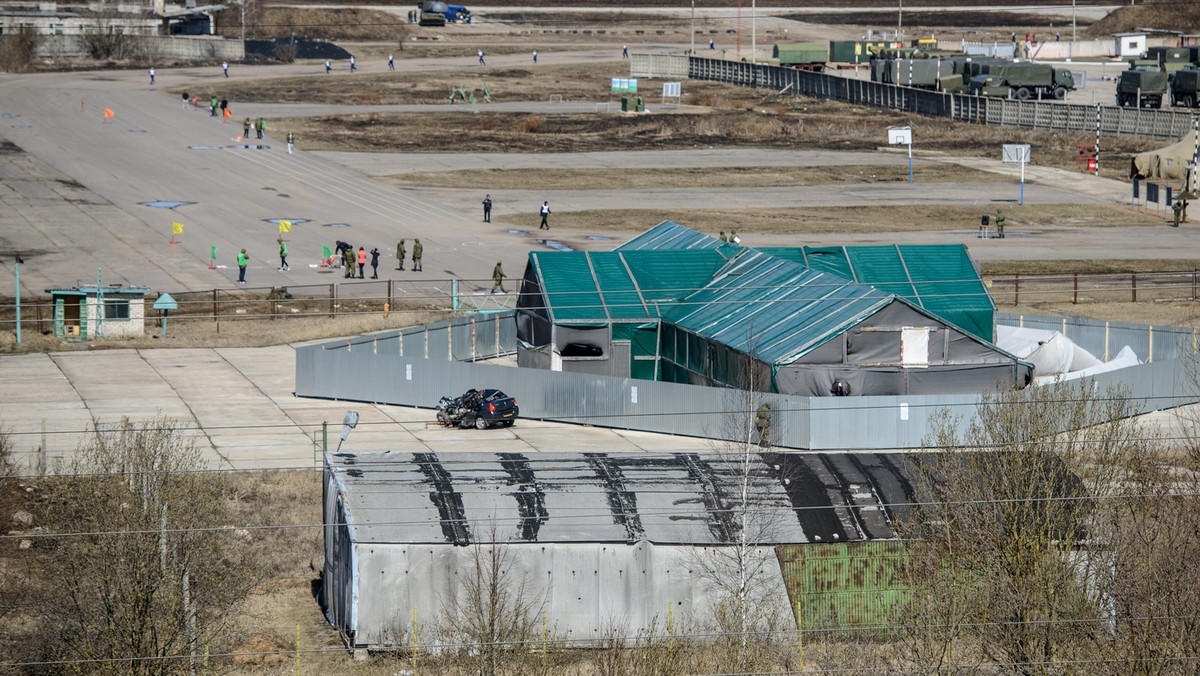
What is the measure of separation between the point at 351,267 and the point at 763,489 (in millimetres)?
42499

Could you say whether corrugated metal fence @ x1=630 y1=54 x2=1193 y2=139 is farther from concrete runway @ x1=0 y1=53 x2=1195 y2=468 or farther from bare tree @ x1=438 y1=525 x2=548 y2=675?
bare tree @ x1=438 y1=525 x2=548 y2=675

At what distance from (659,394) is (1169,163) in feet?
190

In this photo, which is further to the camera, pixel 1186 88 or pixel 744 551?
pixel 1186 88

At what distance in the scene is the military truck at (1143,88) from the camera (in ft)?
409

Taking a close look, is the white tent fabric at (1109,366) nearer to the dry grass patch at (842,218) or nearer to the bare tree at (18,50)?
the dry grass patch at (842,218)

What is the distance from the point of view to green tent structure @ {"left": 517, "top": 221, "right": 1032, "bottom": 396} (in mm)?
50844

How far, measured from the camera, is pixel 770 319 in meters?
53.7

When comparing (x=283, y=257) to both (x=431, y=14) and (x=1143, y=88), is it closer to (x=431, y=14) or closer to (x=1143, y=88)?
(x=1143, y=88)

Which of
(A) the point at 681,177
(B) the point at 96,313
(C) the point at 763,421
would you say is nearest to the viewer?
(C) the point at 763,421

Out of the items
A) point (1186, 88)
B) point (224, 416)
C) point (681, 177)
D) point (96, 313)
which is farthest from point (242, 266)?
point (1186, 88)

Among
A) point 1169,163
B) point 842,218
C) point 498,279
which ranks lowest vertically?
point 498,279

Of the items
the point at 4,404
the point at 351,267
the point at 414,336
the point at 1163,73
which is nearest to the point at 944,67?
the point at 1163,73

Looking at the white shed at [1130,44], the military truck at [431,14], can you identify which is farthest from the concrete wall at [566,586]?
the military truck at [431,14]

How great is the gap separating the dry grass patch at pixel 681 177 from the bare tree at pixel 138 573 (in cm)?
6856
